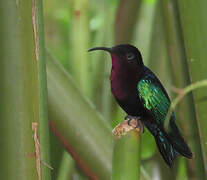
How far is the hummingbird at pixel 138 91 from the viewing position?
41.9 inches

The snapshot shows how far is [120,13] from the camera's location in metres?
1.35

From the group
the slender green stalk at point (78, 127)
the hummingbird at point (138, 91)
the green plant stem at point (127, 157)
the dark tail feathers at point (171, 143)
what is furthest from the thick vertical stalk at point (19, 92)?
the hummingbird at point (138, 91)

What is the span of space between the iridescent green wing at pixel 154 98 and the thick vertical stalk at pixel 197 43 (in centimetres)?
34

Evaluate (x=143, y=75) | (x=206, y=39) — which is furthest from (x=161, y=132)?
(x=206, y=39)

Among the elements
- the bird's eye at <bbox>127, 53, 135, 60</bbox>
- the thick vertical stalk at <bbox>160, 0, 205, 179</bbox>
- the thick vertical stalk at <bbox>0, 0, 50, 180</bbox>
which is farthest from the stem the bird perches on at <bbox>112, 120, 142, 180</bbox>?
the bird's eye at <bbox>127, 53, 135, 60</bbox>

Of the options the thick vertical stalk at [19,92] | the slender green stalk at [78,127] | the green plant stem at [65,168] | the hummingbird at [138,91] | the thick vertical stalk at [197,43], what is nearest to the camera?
the thick vertical stalk at [19,92]

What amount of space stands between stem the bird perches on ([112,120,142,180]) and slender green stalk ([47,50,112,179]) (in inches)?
6.0

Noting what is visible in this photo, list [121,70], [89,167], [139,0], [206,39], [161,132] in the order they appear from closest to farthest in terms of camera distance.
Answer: [206,39]
[89,167]
[161,132]
[121,70]
[139,0]

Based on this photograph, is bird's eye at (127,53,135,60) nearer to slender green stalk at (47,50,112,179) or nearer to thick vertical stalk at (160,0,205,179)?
thick vertical stalk at (160,0,205,179)

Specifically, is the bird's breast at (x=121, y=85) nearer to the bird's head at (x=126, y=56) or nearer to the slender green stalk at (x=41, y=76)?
the bird's head at (x=126, y=56)

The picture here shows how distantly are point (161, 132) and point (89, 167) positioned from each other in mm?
261

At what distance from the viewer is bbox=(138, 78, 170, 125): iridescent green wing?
107 centimetres

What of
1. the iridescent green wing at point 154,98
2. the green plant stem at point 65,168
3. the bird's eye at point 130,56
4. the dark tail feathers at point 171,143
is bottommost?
the green plant stem at point 65,168

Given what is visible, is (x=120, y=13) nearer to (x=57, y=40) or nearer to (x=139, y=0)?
(x=139, y=0)
